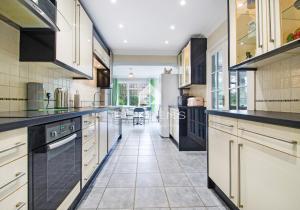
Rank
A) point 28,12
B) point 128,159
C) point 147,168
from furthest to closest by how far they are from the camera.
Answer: point 128,159 → point 147,168 → point 28,12

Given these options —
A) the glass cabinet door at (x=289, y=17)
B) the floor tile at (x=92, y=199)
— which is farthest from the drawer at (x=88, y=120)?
the glass cabinet door at (x=289, y=17)

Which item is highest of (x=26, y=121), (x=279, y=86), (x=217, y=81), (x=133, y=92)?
(x=133, y=92)

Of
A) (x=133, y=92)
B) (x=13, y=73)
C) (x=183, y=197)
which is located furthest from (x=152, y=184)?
(x=133, y=92)

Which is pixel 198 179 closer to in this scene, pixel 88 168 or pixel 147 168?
pixel 147 168

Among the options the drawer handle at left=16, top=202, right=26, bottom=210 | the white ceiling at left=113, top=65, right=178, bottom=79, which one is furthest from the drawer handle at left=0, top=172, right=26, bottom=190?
the white ceiling at left=113, top=65, right=178, bottom=79

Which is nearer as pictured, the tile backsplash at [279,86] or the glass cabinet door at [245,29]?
the tile backsplash at [279,86]

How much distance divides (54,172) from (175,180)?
158 cm

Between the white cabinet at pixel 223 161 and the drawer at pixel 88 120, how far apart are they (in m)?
1.36

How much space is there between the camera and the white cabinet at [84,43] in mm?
2750

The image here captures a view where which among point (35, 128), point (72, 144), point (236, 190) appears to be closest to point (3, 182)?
point (35, 128)

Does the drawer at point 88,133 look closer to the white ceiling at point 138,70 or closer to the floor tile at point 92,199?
the floor tile at point 92,199

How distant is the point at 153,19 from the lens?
11.8 feet

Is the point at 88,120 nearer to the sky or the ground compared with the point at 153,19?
nearer to the ground

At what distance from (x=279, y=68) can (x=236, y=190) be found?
1.22 meters
